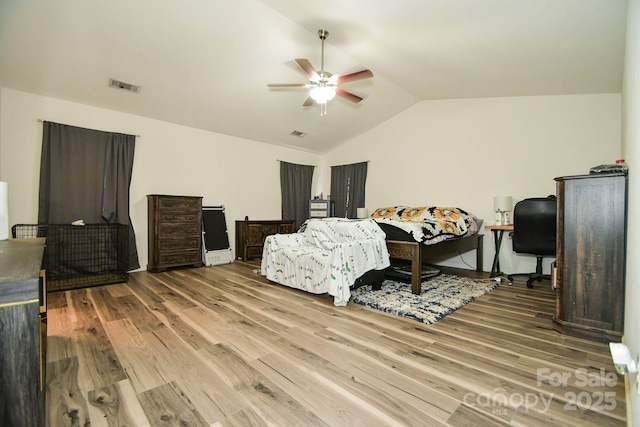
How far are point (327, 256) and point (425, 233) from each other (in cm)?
124

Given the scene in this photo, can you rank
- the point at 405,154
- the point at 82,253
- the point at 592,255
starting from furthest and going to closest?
the point at 405,154
the point at 82,253
the point at 592,255

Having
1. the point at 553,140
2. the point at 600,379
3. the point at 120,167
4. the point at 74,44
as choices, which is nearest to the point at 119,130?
the point at 120,167

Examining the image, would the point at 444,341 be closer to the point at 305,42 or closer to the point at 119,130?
the point at 305,42

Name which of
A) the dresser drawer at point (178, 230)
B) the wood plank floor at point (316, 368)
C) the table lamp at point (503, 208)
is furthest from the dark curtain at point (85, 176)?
the table lamp at point (503, 208)

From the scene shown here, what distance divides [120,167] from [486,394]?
16.2 feet

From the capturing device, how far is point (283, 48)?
3.45 metres

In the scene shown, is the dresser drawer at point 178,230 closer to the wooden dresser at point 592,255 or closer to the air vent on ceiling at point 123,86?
the air vent on ceiling at point 123,86

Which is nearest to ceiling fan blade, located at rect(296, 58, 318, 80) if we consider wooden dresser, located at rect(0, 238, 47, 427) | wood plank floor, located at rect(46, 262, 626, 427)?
wood plank floor, located at rect(46, 262, 626, 427)

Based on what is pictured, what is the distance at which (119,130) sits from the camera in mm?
4227

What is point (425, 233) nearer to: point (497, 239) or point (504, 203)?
point (497, 239)

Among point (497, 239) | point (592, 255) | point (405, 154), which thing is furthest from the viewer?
point (405, 154)

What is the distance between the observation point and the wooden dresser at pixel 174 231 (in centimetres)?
428

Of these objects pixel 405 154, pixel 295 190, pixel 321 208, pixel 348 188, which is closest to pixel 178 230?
pixel 295 190

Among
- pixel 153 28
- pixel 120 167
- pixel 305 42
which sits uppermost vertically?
pixel 305 42
